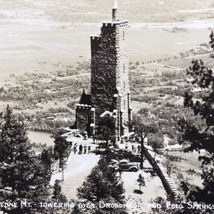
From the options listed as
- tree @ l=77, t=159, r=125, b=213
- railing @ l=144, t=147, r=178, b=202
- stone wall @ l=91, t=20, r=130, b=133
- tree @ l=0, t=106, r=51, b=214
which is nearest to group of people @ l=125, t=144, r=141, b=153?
railing @ l=144, t=147, r=178, b=202

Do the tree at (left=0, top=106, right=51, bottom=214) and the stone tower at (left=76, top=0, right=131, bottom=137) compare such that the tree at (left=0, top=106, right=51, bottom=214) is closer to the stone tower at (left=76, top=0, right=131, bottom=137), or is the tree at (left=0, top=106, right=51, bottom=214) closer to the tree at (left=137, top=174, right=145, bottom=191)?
the tree at (left=137, top=174, right=145, bottom=191)

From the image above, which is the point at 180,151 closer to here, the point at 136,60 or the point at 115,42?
the point at 115,42

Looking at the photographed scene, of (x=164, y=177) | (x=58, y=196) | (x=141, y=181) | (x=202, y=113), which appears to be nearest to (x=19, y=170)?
(x=58, y=196)

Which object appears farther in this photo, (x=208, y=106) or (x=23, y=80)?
(x=23, y=80)

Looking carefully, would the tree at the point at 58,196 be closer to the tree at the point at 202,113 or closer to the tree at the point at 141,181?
the tree at the point at 141,181

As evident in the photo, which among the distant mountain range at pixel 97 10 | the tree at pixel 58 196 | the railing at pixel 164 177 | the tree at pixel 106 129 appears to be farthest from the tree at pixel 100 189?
the distant mountain range at pixel 97 10

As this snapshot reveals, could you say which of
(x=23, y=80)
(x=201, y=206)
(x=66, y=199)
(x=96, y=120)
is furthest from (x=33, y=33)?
(x=201, y=206)

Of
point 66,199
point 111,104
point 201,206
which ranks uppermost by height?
point 111,104
